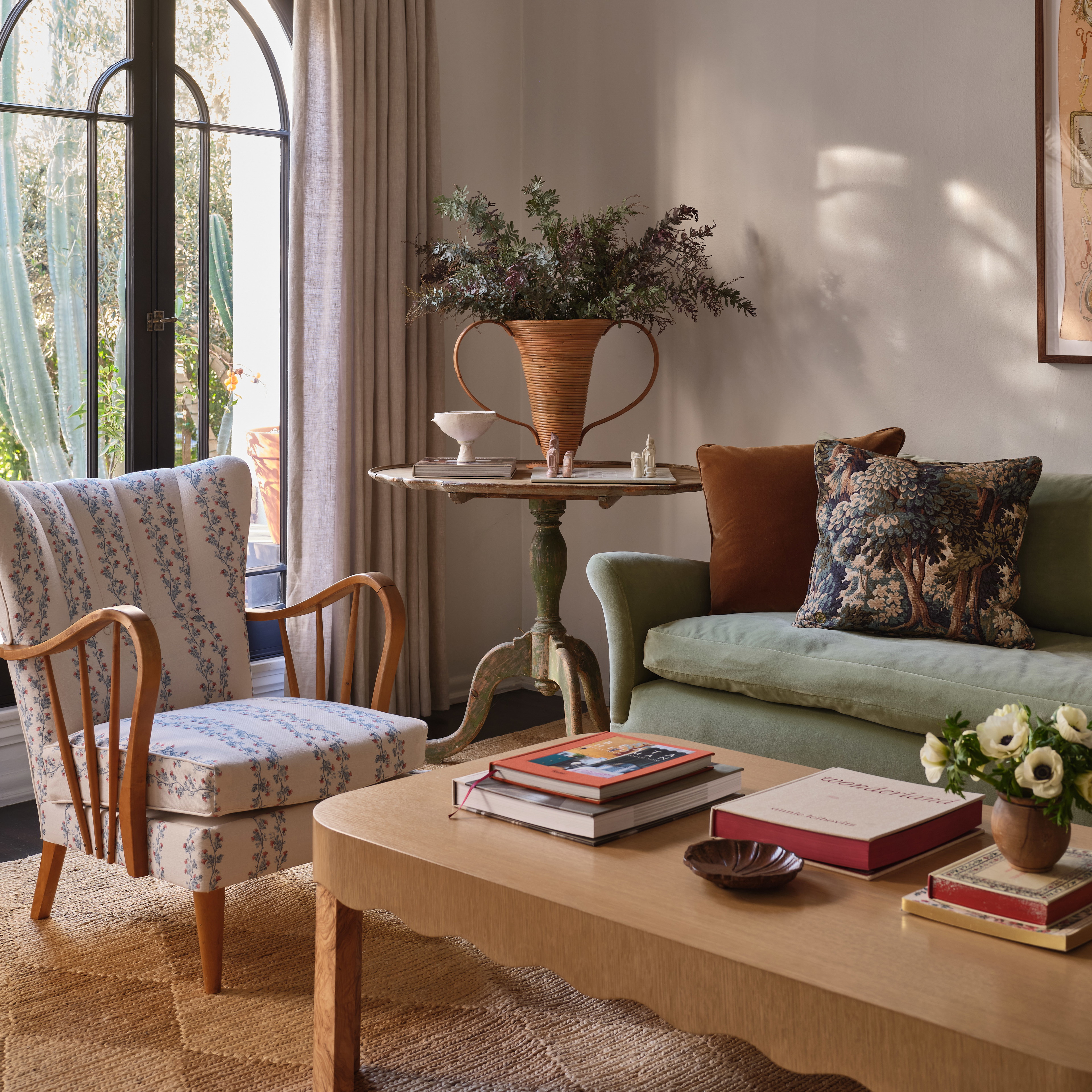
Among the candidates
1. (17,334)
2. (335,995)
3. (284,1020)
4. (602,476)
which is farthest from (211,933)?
(17,334)

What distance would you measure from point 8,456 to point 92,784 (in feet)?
4.54

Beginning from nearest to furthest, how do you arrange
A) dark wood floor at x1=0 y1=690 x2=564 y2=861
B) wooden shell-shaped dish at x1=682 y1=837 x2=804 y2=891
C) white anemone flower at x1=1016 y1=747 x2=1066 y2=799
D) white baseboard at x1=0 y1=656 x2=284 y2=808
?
white anemone flower at x1=1016 y1=747 x2=1066 y2=799
wooden shell-shaped dish at x1=682 y1=837 x2=804 y2=891
dark wood floor at x1=0 y1=690 x2=564 y2=861
white baseboard at x1=0 y1=656 x2=284 y2=808

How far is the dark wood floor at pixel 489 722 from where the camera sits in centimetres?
281

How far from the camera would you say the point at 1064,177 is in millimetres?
2969

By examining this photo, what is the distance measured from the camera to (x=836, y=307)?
11.4 ft

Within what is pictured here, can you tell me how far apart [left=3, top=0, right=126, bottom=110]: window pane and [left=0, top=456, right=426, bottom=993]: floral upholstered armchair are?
4.13 feet

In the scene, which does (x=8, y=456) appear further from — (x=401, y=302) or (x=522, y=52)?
(x=522, y=52)

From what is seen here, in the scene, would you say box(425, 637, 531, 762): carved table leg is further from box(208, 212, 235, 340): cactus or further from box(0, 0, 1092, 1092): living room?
box(208, 212, 235, 340): cactus

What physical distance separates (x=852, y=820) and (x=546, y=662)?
182 cm

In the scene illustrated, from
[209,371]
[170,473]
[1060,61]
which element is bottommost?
[170,473]

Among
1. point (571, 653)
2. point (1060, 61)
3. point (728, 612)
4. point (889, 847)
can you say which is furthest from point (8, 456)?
point (1060, 61)

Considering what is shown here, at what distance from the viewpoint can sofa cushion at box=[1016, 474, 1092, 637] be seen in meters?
2.62

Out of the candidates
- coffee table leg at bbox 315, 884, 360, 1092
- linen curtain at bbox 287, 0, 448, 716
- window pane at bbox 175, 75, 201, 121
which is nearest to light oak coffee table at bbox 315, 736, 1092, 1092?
coffee table leg at bbox 315, 884, 360, 1092

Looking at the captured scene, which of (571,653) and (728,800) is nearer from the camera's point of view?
(728,800)
